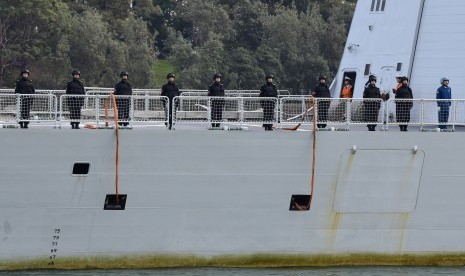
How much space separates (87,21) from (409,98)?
41.4 m

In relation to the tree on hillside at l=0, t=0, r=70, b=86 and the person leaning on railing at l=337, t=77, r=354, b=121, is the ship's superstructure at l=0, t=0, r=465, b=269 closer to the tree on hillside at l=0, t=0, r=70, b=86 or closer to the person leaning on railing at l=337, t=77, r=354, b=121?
the person leaning on railing at l=337, t=77, r=354, b=121

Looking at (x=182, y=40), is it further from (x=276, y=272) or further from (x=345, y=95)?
(x=276, y=272)

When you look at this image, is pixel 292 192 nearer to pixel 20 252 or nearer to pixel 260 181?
pixel 260 181

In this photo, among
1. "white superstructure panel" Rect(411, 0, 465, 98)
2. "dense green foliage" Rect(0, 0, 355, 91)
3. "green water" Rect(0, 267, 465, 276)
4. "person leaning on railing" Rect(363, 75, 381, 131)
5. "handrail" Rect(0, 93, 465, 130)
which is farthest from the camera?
"dense green foliage" Rect(0, 0, 355, 91)

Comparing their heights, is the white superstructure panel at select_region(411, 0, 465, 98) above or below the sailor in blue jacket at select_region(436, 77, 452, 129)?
above

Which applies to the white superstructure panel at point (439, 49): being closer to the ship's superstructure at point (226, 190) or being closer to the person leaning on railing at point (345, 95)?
the ship's superstructure at point (226, 190)

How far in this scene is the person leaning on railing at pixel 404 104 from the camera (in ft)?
102

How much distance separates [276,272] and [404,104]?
15.9 ft

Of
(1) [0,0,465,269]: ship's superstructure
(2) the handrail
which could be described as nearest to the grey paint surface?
(1) [0,0,465,269]: ship's superstructure

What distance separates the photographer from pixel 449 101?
102 ft

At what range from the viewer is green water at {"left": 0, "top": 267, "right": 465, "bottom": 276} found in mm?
28922

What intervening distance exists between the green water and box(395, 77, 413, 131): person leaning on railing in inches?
125

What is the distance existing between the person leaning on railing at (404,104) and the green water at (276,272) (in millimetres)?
3165

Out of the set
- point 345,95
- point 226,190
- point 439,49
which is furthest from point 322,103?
point 439,49
